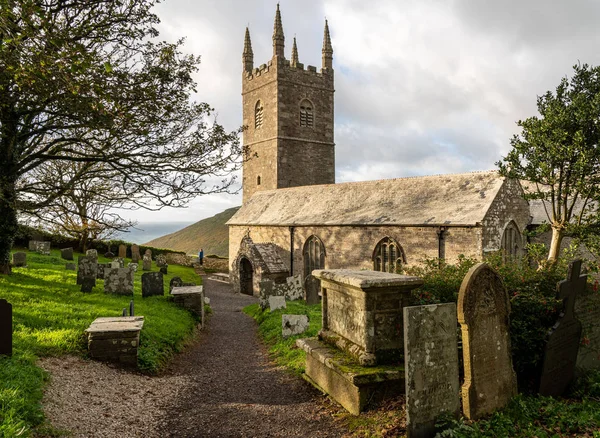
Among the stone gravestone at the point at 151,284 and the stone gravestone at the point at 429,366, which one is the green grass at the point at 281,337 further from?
the stone gravestone at the point at 151,284

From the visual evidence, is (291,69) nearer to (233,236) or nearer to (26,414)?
(233,236)

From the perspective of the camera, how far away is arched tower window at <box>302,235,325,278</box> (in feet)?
68.6

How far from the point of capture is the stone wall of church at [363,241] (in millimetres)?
15219

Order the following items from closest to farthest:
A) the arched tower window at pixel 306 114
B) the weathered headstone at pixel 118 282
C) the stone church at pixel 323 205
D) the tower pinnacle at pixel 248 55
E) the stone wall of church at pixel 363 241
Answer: the weathered headstone at pixel 118 282
the stone wall of church at pixel 363 241
the stone church at pixel 323 205
the arched tower window at pixel 306 114
the tower pinnacle at pixel 248 55

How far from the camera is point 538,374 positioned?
600cm

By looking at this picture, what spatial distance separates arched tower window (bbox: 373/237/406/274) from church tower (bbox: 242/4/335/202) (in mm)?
14845

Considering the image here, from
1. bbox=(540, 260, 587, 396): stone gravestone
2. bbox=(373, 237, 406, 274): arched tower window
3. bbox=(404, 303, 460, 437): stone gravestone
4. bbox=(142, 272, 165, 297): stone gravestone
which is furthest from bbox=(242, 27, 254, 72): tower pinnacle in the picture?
bbox=(404, 303, 460, 437): stone gravestone

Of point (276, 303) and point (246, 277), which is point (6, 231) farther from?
point (246, 277)

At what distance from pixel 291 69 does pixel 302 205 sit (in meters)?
14.1

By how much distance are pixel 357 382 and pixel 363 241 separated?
532 inches

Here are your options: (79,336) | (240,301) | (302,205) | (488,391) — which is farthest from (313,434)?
(302,205)

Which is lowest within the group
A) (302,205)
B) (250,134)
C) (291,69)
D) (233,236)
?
(233,236)

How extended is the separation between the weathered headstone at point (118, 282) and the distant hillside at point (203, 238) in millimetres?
48049

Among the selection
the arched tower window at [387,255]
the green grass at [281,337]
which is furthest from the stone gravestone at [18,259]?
the arched tower window at [387,255]
